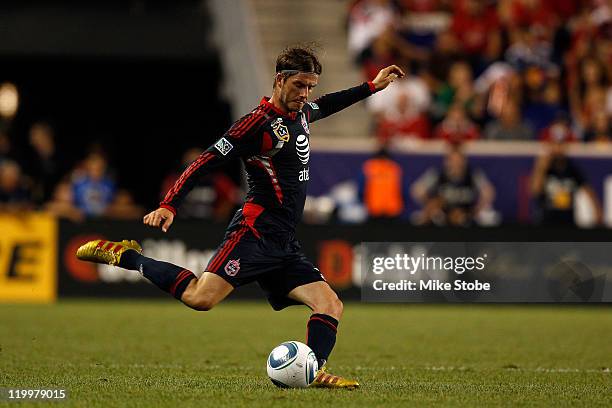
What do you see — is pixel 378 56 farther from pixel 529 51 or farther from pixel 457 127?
pixel 529 51

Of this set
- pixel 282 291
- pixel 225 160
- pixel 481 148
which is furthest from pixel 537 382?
pixel 481 148

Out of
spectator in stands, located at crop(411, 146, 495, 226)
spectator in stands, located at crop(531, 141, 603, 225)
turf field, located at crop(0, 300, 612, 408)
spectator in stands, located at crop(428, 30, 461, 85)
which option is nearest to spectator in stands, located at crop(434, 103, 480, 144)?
spectator in stands, located at crop(411, 146, 495, 226)

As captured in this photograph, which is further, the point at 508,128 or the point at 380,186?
the point at 508,128

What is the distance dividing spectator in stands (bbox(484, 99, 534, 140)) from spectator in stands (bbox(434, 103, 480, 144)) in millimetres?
245

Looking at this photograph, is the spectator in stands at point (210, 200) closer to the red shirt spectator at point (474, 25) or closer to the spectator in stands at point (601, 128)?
the red shirt spectator at point (474, 25)

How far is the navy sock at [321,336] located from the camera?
7492mm

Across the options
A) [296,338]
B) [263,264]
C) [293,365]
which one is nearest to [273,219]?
[263,264]

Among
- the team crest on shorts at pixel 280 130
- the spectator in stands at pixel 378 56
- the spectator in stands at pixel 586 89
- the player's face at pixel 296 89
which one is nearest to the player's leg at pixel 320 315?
the team crest on shorts at pixel 280 130

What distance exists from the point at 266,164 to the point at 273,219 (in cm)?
35

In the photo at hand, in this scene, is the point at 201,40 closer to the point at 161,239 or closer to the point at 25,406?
the point at 161,239

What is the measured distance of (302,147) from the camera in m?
7.62

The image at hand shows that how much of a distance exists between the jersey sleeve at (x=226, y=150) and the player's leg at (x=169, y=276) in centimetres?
52

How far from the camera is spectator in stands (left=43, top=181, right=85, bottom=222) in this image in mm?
15889

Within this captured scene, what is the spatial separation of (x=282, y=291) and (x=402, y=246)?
7.89 metres
